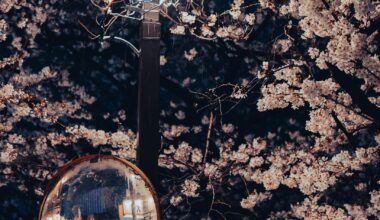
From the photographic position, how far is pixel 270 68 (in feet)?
32.9

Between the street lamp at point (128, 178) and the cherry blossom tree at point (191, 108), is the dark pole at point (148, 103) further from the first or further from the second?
the cherry blossom tree at point (191, 108)

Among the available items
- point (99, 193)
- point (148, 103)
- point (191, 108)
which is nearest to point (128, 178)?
point (99, 193)

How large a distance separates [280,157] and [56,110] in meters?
5.53

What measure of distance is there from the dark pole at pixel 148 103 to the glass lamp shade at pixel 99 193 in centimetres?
15

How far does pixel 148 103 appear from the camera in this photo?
4.77 metres

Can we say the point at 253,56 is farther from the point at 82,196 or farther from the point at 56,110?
the point at 82,196

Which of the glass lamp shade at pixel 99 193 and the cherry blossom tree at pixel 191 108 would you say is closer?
the glass lamp shade at pixel 99 193

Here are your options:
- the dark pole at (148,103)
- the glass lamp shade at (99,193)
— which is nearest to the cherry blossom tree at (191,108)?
the dark pole at (148,103)

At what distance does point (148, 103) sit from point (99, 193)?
1.12m

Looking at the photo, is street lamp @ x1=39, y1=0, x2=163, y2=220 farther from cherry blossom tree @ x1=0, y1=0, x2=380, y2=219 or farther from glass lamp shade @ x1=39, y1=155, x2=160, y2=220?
cherry blossom tree @ x1=0, y1=0, x2=380, y2=219

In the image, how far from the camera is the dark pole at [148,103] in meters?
4.74

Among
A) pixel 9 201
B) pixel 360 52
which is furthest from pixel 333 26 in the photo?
pixel 9 201

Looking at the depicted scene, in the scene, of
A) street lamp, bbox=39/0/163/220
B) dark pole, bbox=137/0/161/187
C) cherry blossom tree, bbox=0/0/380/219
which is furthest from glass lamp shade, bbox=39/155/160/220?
cherry blossom tree, bbox=0/0/380/219

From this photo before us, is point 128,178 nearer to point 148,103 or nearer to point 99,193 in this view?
point 99,193
